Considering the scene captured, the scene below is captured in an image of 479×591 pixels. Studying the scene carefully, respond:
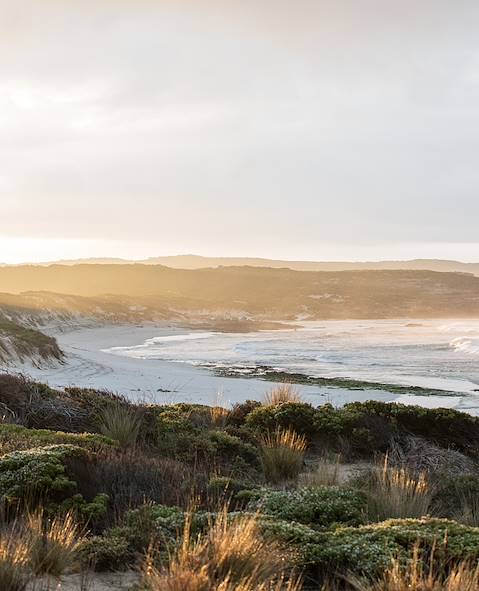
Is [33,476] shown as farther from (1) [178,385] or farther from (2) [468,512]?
(1) [178,385]

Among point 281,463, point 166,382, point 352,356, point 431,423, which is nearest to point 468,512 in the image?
point 281,463

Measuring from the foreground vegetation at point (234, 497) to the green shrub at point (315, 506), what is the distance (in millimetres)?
17

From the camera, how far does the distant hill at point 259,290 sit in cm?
10862

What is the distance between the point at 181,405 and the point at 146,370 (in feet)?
53.2

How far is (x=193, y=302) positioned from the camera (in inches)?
4250

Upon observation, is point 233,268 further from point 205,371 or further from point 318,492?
point 318,492

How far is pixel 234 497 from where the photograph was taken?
5.67m

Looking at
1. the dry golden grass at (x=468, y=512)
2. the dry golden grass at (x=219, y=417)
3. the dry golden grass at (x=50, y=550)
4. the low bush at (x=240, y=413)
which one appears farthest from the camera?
the low bush at (x=240, y=413)

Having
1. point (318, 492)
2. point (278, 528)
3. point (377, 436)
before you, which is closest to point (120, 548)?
point (278, 528)

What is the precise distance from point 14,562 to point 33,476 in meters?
2.00

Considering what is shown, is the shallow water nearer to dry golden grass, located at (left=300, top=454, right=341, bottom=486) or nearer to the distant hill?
dry golden grass, located at (left=300, top=454, right=341, bottom=486)

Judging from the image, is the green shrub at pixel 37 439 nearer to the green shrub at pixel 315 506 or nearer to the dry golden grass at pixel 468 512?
the green shrub at pixel 315 506

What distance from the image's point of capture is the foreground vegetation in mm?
3551

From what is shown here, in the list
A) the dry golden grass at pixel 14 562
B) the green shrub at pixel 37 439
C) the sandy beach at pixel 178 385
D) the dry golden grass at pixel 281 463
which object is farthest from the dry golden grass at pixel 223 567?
the sandy beach at pixel 178 385
